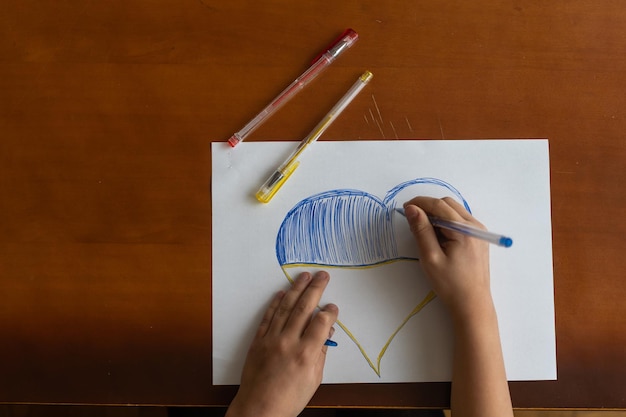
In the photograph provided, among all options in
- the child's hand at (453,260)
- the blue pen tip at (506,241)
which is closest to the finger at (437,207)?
the child's hand at (453,260)

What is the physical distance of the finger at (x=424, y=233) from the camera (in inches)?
20.0

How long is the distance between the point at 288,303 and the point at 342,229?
11 cm

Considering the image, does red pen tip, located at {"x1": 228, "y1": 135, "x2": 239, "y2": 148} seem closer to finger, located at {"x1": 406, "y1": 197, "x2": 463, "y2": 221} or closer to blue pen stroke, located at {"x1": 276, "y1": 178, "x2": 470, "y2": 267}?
blue pen stroke, located at {"x1": 276, "y1": 178, "x2": 470, "y2": 267}

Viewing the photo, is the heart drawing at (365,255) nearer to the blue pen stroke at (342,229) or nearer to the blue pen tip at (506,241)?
the blue pen stroke at (342,229)

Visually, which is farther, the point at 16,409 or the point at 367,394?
the point at 16,409

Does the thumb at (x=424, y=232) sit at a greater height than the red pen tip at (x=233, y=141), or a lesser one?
lesser

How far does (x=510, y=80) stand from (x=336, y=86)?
0.21 metres

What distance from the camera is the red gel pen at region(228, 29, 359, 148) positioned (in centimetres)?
53

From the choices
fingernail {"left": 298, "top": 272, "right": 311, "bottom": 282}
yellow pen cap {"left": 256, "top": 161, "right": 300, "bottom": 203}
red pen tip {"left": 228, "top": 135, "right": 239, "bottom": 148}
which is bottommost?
fingernail {"left": 298, "top": 272, "right": 311, "bottom": 282}

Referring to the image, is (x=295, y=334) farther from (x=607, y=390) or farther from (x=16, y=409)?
(x=16, y=409)

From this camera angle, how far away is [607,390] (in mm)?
524

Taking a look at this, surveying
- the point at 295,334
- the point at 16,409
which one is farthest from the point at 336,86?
the point at 16,409

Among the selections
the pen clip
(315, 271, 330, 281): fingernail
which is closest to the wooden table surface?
the pen clip

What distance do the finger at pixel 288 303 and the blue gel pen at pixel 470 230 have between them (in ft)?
0.45
